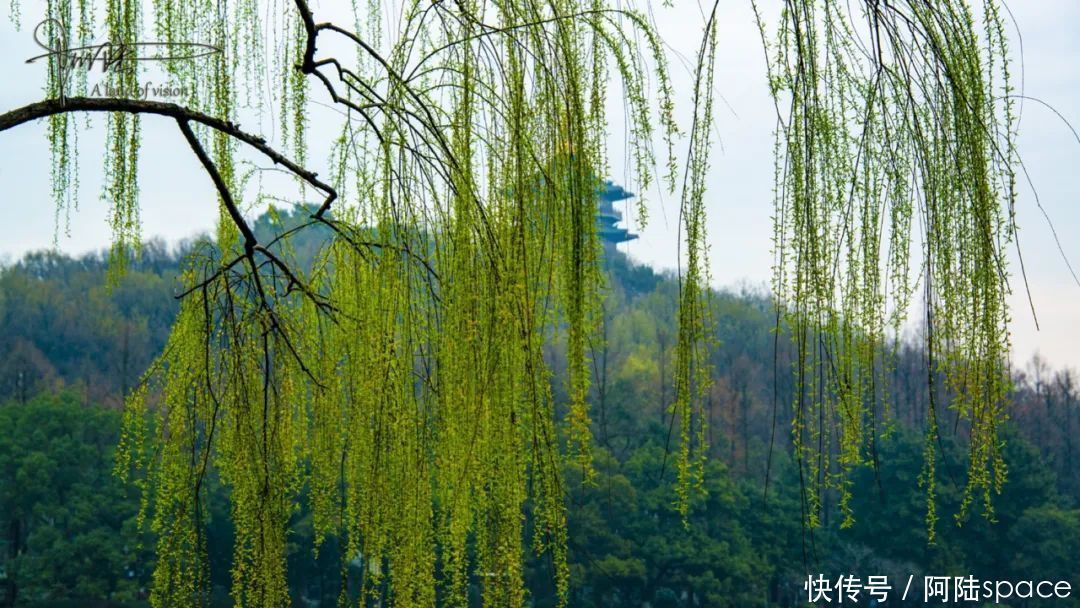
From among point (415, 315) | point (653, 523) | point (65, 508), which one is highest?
point (415, 315)

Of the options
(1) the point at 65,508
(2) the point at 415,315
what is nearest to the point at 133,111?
(2) the point at 415,315

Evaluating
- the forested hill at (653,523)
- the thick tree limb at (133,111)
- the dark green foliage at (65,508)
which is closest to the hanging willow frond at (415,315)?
the thick tree limb at (133,111)

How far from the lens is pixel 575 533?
15352 millimetres

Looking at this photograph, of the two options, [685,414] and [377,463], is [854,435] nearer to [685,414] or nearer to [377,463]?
[685,414]

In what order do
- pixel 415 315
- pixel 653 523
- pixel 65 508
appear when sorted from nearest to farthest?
pixel 415 315 → pixel 65 508 → pixel 653 523

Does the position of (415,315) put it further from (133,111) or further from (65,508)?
(65,508)

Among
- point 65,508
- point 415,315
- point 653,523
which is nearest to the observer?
point 415,315

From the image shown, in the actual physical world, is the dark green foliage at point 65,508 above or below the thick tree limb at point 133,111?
below

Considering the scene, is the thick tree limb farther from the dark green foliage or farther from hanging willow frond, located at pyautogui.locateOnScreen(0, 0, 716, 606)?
the dark green foliage

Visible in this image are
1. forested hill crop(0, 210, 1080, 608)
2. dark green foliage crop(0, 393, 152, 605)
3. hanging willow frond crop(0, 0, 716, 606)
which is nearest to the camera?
hanging willow frond crop(0, 0, 716, 606)

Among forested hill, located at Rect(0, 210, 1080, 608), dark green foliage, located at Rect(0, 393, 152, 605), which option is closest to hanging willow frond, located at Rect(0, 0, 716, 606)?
forested hill, located at Rect(0, 210, 1080, 608)

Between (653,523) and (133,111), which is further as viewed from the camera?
(653,523)

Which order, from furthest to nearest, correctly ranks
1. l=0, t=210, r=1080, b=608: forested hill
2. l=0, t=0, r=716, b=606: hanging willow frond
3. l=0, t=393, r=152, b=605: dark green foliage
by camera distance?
l=0, t=210, r=1080, b=608: forested hill < l=0, t=393, r=152, b=605: dark green foliage < l=0, t=0, r=716, b=606: hanging willow frond

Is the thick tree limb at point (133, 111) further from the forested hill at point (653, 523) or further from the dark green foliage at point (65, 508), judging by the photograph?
the dark green foliage at point (65, 508)
